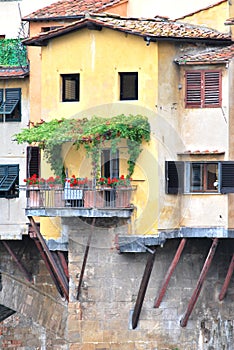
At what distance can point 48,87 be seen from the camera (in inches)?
2450

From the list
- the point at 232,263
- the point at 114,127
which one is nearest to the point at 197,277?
the point at 232,263

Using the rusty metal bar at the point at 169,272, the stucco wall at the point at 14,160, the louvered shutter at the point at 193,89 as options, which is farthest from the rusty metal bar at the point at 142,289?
the stucco wall at the point at 14,160

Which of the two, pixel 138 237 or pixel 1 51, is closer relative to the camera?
pixel 138 237

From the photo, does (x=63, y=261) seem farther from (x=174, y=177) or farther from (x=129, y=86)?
(x=129, y=86)

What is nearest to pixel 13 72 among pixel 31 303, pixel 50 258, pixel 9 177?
pixel 9 177

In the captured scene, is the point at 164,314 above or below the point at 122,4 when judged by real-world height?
below

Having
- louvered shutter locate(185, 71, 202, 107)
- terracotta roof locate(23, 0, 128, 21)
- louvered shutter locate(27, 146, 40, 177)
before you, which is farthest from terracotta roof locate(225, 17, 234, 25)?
Answer: louvered shutter locate(27, 146, 40, 177)

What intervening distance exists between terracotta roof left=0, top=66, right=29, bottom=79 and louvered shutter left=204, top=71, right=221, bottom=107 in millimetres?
6437

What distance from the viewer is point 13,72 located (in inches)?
2606

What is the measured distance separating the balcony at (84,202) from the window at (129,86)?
2.34 m

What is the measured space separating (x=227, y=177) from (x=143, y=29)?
165 inches

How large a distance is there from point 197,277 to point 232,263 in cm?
98

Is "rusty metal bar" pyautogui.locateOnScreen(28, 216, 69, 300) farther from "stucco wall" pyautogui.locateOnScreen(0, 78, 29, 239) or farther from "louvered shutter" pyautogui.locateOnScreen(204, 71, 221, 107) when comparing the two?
"louvered shutter" pyautogui.locateOnScreen(204, 71, 221, 107)

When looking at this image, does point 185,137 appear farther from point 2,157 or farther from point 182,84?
point 2,157
